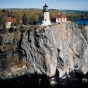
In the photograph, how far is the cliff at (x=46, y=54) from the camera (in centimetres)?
2958

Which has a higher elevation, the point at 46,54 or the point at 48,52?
the point at 48,52

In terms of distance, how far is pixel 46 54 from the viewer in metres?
29.8

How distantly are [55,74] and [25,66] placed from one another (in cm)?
441

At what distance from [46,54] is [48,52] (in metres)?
0.48

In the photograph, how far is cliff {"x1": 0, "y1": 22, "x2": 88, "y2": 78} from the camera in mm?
29578

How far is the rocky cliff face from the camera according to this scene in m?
29.8

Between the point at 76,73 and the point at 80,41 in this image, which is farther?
the point at 80,41

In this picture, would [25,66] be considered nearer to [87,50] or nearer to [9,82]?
[9,82]

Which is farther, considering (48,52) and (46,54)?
(48,52)

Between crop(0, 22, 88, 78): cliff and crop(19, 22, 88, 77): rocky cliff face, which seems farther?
crop(19, 22, 88, 77): rocky cliff face

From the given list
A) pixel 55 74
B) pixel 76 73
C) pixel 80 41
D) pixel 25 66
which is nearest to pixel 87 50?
pixel 80 41

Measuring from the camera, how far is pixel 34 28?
30.9 meters

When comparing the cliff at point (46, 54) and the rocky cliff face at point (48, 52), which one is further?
the rocky cliff face at point (48, 52)

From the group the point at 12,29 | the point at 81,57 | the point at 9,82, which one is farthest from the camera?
the point at 12,29
